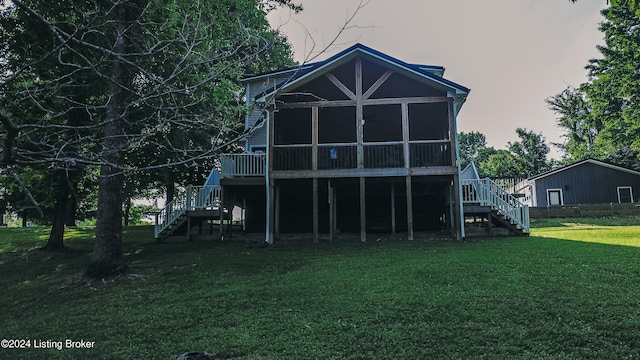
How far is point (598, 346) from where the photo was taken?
184 inches

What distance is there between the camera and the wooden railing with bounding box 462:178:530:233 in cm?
1411

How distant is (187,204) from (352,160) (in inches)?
263

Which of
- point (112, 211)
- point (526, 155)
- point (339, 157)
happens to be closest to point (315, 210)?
point (339, 157)

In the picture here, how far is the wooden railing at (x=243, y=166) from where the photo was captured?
1455 cm

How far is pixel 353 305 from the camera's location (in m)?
6.62

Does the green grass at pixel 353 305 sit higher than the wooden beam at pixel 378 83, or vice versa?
the wooden beam at pixel 378 83

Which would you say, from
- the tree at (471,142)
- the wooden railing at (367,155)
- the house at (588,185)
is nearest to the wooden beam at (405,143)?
the wooden railing at (367,155)

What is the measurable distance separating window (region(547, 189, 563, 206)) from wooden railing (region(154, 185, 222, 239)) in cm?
2486

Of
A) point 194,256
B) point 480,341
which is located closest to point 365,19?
point 480,341

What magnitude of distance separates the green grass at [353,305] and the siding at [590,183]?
63.3 feet

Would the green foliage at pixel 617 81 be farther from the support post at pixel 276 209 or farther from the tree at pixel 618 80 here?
the support post at pixel 276 209

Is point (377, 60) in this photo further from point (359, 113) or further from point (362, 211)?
point (362, 211)

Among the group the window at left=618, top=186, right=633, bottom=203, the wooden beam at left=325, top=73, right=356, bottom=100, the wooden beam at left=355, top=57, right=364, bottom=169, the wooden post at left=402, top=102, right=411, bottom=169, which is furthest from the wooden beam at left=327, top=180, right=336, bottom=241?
the window at left=618, top=186, right=633, bottom=203

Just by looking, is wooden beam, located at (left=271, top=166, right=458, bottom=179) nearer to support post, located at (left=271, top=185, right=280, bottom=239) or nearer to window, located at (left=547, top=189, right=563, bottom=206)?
support post, located at (left=271, top=185, right=280, bottom=239)
